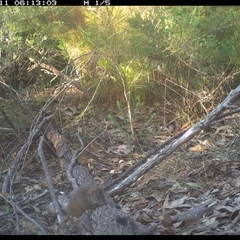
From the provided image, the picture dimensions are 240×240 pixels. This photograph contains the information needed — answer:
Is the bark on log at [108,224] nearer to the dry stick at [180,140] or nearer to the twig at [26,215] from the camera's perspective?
the twig at [26,215]

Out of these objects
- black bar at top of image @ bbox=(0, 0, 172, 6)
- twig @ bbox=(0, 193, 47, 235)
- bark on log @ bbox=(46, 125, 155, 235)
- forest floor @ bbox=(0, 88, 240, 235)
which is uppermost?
black bar at top of image @ bbox=(0, 0, 172, 6)

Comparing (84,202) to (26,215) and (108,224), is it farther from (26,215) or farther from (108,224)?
(26,215)

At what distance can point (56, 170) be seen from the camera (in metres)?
4.18

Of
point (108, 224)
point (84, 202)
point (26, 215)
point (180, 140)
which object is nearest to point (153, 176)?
point (180, 140)

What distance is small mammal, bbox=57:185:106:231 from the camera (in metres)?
2.39

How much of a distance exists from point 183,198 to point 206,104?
64.7 inches

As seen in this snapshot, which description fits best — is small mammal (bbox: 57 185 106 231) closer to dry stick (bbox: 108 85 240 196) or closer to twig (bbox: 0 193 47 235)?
twig (bbox: 0 193 47 235)

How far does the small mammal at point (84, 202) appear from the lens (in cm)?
239

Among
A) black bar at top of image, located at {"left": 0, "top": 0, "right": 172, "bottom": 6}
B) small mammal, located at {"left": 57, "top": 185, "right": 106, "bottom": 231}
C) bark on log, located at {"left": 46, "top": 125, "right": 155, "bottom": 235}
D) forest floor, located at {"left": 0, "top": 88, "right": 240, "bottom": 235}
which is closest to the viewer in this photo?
bark on log, located at {"left": 46, "top": 125, "right": 155, "bottom": 235}

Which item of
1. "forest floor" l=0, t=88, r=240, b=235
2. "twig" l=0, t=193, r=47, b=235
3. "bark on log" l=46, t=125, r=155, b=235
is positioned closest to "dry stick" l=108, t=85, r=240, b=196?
"forest floor" l=0, t=88, r=240, b=235

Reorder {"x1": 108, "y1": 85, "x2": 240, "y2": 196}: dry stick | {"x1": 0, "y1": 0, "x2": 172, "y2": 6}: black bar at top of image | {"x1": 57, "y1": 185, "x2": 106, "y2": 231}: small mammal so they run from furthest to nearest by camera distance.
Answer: {"x1": 0, "y1": 0, "x2": 172, "y2": 6}: black bar at top of image < {"x1": 108, "y1": 85, "x2": 240, "y2": 196}: dry stick < {"x1": 57, "y1": 185, "x2": 106, "y2": 231}: small mammal

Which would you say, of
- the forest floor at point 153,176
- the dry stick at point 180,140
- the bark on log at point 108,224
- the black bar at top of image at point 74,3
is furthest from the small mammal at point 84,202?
the black bar at top of image at point 74,3
